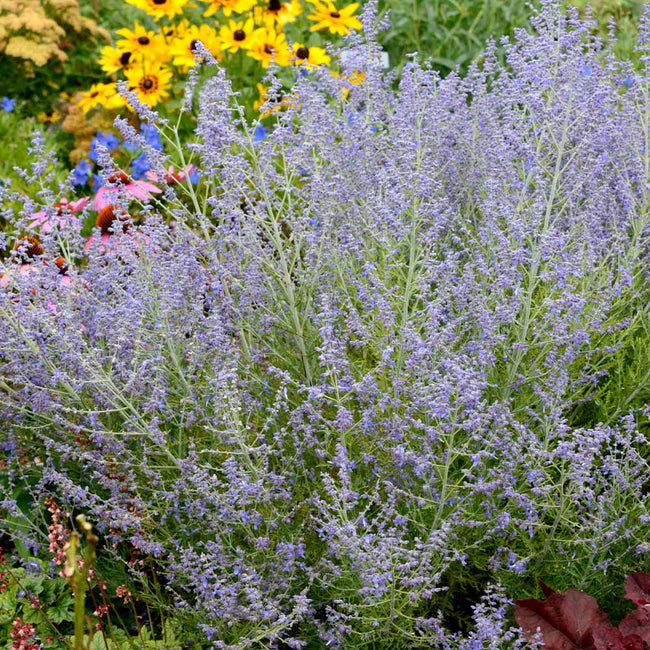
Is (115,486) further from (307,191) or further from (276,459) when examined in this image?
(307,191)

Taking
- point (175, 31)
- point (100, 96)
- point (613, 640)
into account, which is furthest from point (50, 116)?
point (613, 640)

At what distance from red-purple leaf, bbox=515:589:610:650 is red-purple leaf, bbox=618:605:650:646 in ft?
0.14

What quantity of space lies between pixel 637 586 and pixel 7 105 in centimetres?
A: 543

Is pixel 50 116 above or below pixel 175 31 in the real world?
below

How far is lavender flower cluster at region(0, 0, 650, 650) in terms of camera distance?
2191mm

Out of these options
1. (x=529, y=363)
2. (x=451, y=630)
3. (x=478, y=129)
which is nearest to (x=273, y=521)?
(x=451, y=630)

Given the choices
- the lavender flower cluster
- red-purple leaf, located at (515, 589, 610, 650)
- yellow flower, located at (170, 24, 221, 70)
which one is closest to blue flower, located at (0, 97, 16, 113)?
yellow flower, located at (170, 24, 221, 70)

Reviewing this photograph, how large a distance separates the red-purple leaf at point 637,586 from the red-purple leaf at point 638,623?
3 cm

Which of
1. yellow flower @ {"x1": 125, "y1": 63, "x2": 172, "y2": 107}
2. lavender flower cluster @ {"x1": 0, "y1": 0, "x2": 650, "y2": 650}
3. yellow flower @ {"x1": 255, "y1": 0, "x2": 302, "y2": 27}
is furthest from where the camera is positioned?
yellow flower @ {"x1": 255, "y1": 0, "x2": 302, "y2": 27}

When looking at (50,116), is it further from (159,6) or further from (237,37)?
(237,37)

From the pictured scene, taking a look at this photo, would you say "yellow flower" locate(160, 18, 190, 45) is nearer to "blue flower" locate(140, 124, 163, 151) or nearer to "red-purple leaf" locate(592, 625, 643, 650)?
"blue flower" locate(140, 124, 163, 151)

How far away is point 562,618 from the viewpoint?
2.15 metres

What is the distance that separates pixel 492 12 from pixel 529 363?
14.2ft

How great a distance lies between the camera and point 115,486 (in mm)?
2393
